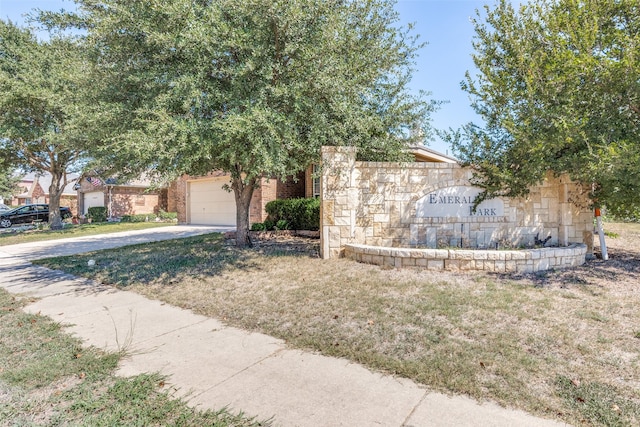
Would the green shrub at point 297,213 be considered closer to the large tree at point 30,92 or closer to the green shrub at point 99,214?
the large tree at point 30,92

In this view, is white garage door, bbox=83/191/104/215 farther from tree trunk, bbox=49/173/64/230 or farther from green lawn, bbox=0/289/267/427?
green lawn, bbox=0/289/267/427

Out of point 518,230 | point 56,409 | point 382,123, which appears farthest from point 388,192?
point 56,409

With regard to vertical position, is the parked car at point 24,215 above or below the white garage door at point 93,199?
below

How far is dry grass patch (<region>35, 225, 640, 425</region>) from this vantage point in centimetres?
297

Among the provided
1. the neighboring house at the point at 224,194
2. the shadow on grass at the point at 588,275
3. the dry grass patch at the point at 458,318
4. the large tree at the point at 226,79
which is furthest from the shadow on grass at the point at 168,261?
the neighboring house at the point at 224,194

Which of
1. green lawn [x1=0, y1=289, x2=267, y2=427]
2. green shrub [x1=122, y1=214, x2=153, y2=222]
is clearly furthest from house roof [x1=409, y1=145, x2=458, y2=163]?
green shrub [x1=122, y1=214, x2=153, y2=222]

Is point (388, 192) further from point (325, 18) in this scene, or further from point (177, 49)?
point (177, 49)

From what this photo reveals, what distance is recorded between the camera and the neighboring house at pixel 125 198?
25484 mm

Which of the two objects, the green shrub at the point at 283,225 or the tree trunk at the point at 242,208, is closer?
the tree trunk at the point at 242,208

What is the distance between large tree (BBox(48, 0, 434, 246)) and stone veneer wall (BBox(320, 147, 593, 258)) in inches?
54.2

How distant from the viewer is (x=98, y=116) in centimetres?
596

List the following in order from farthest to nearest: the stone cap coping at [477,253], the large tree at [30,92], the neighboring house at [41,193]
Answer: the neighboring house at [41,193]
the large tree at [30,92]
the stone cap coping at [477,253]

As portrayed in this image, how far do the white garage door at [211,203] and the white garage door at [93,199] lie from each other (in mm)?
11193

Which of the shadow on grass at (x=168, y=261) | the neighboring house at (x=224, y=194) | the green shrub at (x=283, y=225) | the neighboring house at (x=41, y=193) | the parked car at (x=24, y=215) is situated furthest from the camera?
the neighboring house at (x=41, y=193)
